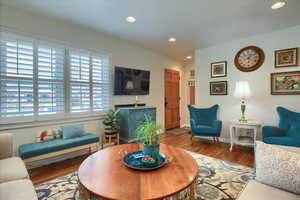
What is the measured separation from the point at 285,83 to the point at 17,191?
179 inches

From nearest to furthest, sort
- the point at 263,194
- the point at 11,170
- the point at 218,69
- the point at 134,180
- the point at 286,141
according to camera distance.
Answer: the point at 263,194 → the point at 134,180 → the point at 11,170 → the point at 286,141 → the point at 218,69

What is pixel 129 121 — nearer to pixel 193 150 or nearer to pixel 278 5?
pixel 193 150


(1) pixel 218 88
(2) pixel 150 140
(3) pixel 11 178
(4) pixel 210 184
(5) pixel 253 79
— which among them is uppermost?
(5) pixel 253 79

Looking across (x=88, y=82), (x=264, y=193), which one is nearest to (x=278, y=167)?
(x=264, y=193)

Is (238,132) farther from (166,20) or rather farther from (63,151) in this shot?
(63,151)

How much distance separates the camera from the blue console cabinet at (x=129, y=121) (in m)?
3.41

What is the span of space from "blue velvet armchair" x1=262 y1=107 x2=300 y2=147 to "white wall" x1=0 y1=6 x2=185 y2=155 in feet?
9.62

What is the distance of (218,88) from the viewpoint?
159 inches

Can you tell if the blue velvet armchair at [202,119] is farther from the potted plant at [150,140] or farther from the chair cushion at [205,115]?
the potted plant at [150,140]

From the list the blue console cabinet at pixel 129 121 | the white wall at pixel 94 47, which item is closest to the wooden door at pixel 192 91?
the white wall at pixel 94 47

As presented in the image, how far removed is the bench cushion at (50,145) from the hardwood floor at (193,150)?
0.36 metres

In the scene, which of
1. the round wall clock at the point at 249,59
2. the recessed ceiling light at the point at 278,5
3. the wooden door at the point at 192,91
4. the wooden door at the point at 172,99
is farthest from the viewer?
the wooden door at the point at 192,91

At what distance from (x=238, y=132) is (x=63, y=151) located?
3.92 meters

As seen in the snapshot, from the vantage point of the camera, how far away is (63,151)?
241 centimetres
